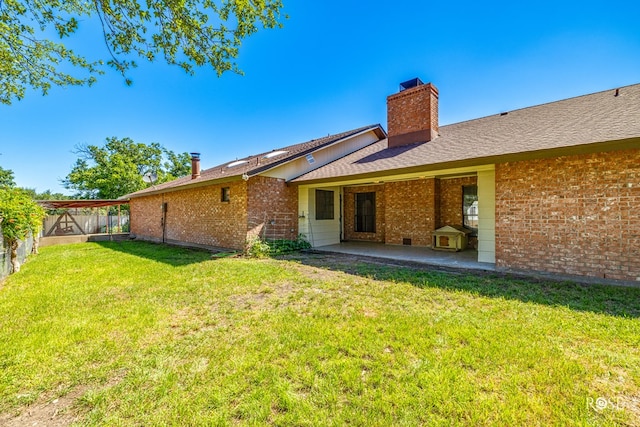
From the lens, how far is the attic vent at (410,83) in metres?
10.6

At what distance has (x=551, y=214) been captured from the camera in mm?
5633

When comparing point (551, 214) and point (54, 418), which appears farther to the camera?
point (551, 214)

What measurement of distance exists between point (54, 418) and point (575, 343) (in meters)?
4.67

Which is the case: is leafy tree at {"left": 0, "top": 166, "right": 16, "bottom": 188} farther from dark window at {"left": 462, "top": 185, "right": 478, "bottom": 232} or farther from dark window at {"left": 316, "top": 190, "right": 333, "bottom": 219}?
dark window at {"left": 462, "top": 185, "right": 478, "bottom": 232}

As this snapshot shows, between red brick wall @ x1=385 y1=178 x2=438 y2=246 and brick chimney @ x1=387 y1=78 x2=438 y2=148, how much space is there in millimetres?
1664

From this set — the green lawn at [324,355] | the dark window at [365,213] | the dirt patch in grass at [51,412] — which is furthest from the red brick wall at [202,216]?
the dirt patch in grass at [51,412]

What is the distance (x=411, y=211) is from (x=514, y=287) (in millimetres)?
5848

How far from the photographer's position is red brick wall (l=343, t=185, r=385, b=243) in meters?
11.9

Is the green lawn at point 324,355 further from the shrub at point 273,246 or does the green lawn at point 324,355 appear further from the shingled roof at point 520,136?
the shrub at point 273,246

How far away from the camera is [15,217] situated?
640cm

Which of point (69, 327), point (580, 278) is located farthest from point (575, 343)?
point (69, 327)

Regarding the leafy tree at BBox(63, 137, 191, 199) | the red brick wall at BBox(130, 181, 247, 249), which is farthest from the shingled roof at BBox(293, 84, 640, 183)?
the leafy tree at BBox(63, 137, 191, 199)

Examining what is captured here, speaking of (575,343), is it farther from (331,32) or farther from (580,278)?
(331,32)

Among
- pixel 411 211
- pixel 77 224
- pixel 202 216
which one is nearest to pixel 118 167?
pixel 77 224
